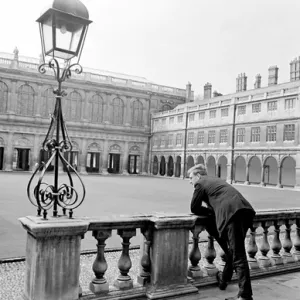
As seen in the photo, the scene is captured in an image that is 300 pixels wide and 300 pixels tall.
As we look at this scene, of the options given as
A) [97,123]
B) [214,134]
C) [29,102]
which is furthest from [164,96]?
[29,102]

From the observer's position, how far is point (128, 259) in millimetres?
4070

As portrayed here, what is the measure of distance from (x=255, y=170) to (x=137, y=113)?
21.2m

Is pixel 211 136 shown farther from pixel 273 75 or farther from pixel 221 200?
pixel 221 200

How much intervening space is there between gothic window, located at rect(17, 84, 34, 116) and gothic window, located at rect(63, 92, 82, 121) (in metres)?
4.43

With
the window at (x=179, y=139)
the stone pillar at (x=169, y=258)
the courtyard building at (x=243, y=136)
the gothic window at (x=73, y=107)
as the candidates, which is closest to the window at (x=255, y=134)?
the courtyard building at (x=243, y=136)

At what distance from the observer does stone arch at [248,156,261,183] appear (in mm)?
38406

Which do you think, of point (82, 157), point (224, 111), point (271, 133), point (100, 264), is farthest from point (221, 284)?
point (82, 157)

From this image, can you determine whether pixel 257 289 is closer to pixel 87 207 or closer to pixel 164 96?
pixel 87 207

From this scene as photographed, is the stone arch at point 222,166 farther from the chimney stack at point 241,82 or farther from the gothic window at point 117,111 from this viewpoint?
the gothic window at point 117,111

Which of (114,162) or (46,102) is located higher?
(46,102)

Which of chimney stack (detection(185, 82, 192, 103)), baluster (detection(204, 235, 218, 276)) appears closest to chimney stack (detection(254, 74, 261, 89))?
chimney stack (detection(185, 82, 192, 103))

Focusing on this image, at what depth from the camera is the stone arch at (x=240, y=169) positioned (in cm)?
3957

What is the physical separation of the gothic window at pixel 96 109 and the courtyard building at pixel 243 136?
891 centimetres

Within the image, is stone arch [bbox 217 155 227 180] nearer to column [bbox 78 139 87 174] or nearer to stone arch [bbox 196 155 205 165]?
stone arch [bbox 196 155 205 165]
